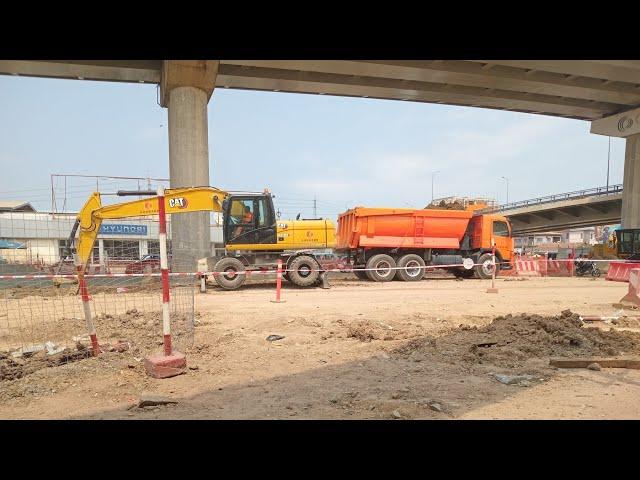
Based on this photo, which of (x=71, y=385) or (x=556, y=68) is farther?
(x=556, y=68)

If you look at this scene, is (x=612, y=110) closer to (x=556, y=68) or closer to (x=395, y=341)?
(x=556, y=68)

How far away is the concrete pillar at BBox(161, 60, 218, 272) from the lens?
19.9 meters

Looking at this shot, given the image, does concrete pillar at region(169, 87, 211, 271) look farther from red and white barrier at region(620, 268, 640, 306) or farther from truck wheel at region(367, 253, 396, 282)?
red and white barrier at region(620, 268, 640, 306)

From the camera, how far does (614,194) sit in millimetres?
43156

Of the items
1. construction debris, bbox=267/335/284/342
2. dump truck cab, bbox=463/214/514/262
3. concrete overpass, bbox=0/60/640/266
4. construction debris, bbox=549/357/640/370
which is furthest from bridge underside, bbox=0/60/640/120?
construction debris, bbox=549/357/640/370

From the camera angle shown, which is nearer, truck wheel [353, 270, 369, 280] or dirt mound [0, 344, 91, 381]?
dirt mound [0, 344, 91, 381]

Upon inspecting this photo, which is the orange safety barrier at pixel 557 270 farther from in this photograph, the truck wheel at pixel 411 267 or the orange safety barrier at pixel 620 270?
the truck wheel at pixel 411 267

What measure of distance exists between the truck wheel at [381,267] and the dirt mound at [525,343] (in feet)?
33.9

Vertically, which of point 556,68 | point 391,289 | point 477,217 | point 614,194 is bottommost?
point 391,289

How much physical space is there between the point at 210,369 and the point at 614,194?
50.7 meters

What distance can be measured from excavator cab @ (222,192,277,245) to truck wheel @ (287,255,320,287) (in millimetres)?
1284

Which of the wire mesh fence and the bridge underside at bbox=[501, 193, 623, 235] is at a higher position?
the bridge underside at bbox=[501, 193, 623, 235]

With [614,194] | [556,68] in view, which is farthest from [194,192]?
[614,194]

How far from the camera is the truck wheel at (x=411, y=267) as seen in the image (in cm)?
1705
